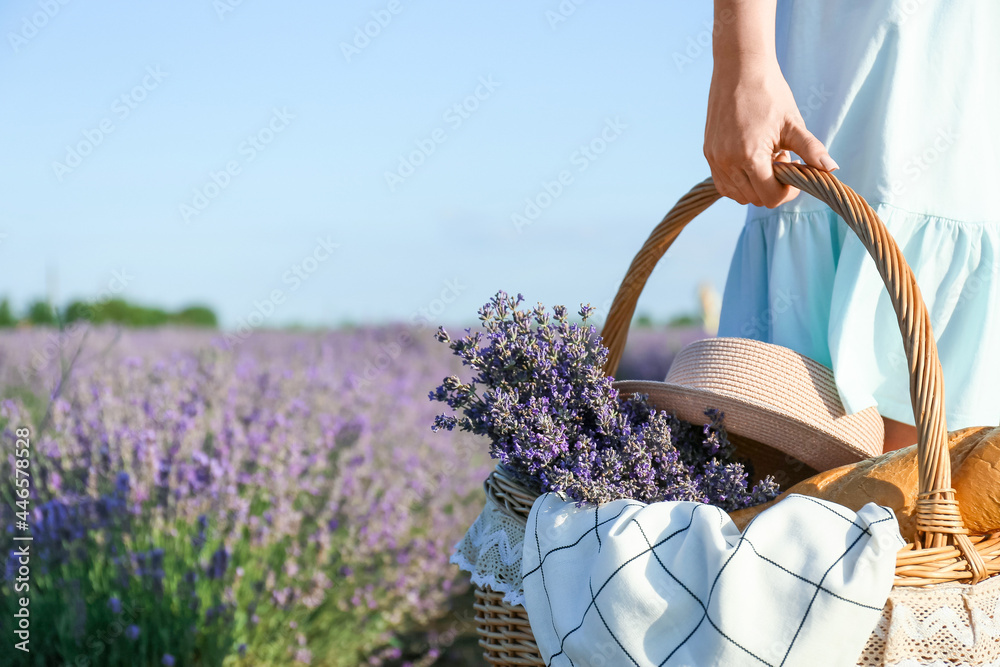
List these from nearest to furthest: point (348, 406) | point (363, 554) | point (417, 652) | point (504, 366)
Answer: point (504, 366)
point (363, 554)
point (417, 652)
point (348, 406)

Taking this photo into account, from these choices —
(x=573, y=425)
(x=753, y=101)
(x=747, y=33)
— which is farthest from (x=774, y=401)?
(x=747, y=33)

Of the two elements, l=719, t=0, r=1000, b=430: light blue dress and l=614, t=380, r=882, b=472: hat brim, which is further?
l=719, t=0, r=1000, b=430: light blue dress

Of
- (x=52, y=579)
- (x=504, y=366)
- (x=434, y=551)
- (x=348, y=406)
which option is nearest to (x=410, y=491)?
(x=434, y=551)

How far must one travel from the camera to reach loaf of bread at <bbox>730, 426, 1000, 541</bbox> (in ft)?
3.39

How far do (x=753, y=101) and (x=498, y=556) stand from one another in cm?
85

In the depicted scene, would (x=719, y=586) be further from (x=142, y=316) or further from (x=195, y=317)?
(x=142, y=316)

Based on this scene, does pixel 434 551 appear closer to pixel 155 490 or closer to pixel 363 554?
pixel 363 554

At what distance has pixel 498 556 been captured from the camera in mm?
1247

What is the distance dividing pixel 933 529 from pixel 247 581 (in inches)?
73.0

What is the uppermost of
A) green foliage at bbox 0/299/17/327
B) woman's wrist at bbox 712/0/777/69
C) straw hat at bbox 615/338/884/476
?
woman's wrist at bbox 712/0/777/69

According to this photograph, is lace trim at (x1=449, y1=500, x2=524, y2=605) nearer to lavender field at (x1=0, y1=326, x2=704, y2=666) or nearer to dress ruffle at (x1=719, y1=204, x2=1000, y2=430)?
dress ruffle at (x1=719, y1=204, x2=1000, y2=430)

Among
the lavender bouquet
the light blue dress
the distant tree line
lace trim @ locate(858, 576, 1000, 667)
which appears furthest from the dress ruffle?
the distant tree line

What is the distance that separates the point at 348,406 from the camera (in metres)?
3.08

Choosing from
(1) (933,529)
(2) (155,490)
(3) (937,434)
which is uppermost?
(3) (937,434)
